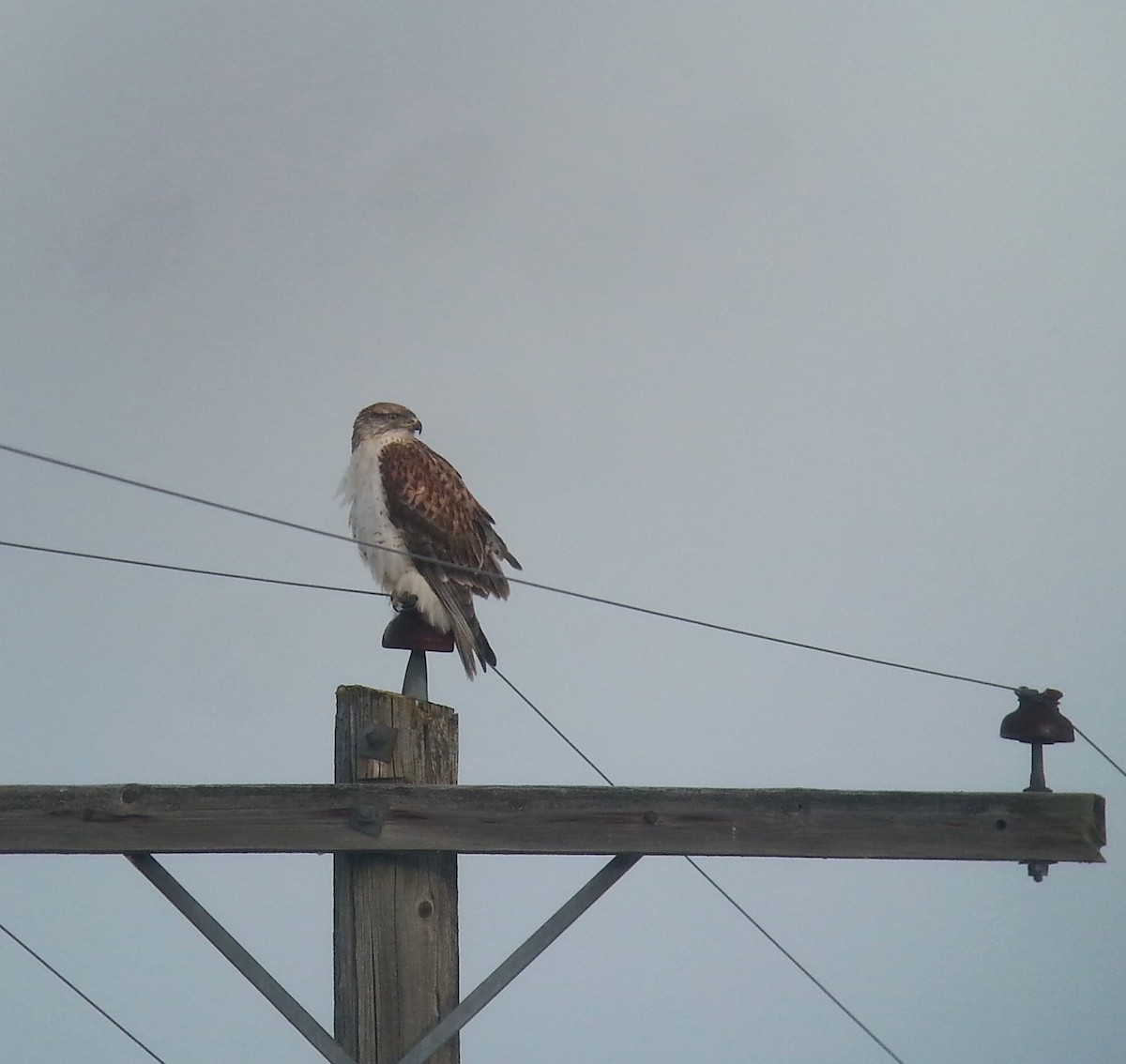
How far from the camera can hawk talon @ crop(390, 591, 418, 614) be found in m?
6.50

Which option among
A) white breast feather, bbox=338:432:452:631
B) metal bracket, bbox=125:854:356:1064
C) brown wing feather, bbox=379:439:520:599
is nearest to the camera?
metal bracket, bbox=125:854:356:1064

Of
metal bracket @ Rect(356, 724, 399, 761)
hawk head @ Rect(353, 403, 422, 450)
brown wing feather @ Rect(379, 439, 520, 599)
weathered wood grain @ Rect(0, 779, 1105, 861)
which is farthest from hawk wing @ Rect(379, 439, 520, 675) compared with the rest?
weathered wood grain @ Rect(0, 779, 1105, 861)

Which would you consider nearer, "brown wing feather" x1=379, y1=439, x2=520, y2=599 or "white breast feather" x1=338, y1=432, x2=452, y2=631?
"white breast feather" x1=338, y1=432, x2=452, y2=631

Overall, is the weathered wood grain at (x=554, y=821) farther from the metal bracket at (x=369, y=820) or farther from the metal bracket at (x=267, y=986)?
the metal bracket at (x=267, y=986)

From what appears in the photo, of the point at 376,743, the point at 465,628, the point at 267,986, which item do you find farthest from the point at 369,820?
the point at 465,628

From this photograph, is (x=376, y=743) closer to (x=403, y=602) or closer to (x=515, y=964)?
(x=515, y=964)

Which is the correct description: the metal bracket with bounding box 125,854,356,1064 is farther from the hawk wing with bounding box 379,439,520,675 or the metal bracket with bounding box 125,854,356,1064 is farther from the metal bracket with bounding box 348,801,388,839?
→ the hawk wing with bounding box 379,439,520,675

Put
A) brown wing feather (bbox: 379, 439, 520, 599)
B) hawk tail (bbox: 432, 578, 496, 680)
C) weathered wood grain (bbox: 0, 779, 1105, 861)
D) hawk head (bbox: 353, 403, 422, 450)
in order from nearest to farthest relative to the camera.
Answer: weathered wood grain (bbox: 0, 779, 1105, 861)
hawk tail (bbox: 432, 578, 496, 680)
brown wing feather (bbox: 379, 439, 520, 599)
hawk head (bbox: 353, 403, 422, 450)

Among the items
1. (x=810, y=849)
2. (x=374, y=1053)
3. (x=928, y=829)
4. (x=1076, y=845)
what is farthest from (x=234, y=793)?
(x=1076, y=845)

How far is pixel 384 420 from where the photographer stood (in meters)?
7.57

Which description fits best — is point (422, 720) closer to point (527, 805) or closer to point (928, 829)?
point (527, 805)

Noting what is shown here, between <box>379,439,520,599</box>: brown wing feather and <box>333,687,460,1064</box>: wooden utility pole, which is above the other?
<box>379,439,520,599</box>: brown wing feather

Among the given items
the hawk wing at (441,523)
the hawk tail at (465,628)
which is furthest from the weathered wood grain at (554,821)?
the hawk wing at (441,523)

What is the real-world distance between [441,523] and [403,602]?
1.57 ft
